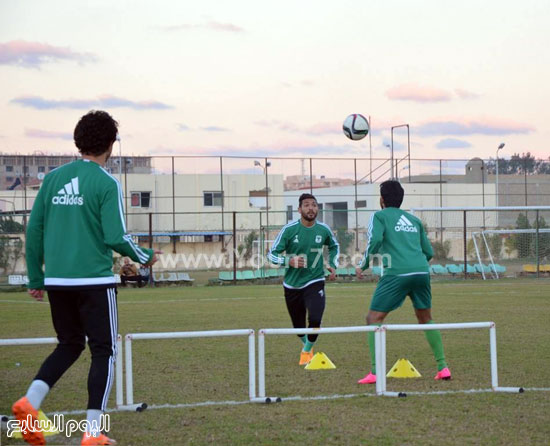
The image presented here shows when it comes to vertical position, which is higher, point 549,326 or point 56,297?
point 56,297

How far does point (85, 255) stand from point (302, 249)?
5.46m

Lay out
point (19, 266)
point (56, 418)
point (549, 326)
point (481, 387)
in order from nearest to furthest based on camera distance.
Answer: point (56, 418) → point (481, 387) → point (549, 326) → point (19, 266)

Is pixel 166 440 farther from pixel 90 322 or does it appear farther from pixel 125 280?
pixel 125 280

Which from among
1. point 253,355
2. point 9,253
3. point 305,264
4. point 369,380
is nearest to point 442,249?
point 9,253

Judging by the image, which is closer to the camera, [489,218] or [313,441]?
[313,441]

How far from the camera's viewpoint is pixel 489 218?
56.7 m

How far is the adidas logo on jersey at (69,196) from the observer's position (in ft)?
18.9

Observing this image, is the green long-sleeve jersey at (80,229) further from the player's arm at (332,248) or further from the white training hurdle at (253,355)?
the player's arm at (332,248)

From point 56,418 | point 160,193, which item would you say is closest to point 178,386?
point 56,418

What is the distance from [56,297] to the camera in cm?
584

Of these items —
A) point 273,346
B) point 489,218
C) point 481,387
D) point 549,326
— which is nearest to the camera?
point 481,387

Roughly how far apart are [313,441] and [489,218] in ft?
173

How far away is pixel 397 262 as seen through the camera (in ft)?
29.0

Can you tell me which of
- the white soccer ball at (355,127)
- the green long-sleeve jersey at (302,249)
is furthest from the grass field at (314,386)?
the white soccer ball at (355,127)
